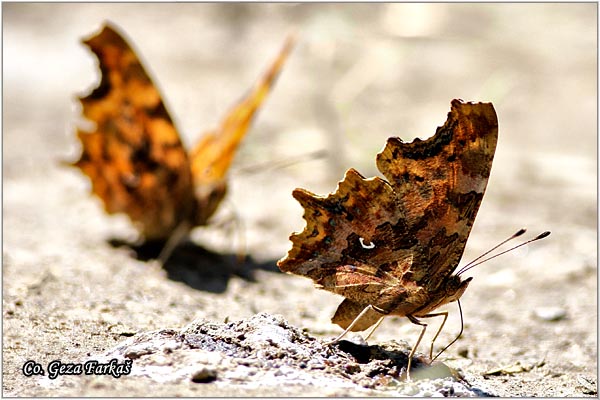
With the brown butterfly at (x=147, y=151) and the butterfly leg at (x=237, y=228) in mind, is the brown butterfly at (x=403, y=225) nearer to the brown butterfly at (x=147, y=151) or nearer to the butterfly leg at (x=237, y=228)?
the butterfly leg at (x=237, y=228)

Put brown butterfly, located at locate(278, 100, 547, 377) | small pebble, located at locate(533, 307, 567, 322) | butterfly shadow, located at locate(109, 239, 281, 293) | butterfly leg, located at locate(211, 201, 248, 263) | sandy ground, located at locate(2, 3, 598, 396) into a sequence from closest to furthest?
brown butterfly, located at locate(278, 100, 547, 377), sandy ground, located at locate(2, 3, 598, 396), small pebble, located at locate(533, 307, 567, 322), butterfly shadow, located at locate(109, 239, 281, 293), butterfly leg, located at locate(211, 201, 248, 263)

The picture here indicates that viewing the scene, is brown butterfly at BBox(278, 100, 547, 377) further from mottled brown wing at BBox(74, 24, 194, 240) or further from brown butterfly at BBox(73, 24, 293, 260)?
mottled brown wing at BBox(74, 24, 194, 240)

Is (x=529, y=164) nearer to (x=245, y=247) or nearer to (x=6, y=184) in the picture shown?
(x=245, y=247)

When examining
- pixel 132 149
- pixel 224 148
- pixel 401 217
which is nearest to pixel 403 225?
pixel 401 217

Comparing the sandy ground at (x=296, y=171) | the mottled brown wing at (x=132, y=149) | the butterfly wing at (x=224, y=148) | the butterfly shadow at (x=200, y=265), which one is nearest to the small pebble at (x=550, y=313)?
the sandy ground at (x=296, y=171)

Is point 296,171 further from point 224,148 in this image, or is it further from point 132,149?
point 132,149

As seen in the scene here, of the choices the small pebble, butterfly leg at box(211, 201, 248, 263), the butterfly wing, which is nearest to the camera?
the small pebble

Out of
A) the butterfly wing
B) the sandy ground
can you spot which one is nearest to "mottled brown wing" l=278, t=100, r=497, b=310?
the sandy ground

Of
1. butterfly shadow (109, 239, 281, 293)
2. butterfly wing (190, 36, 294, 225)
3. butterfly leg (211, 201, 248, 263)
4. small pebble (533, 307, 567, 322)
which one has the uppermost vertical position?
butterfly wing (190, 36, 294, 225)
